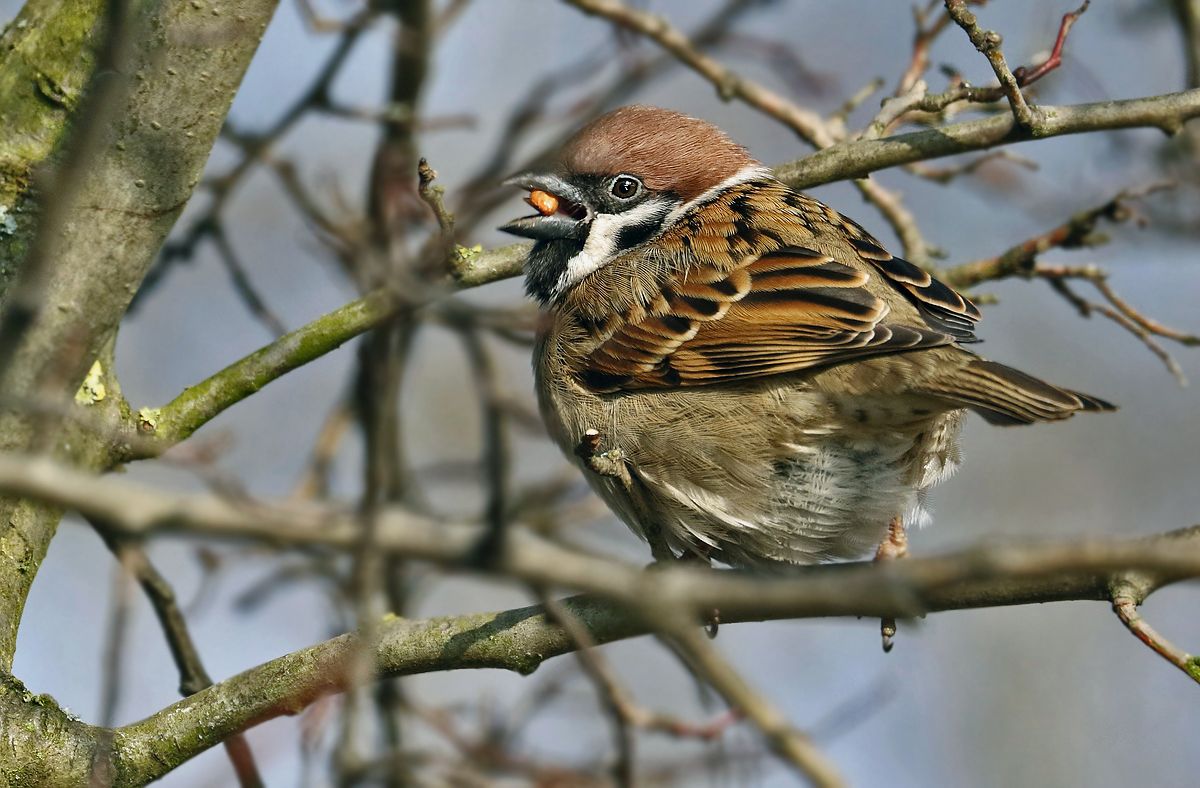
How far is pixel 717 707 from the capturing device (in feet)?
12.9

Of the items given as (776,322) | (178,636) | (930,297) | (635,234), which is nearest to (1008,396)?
(930,297)

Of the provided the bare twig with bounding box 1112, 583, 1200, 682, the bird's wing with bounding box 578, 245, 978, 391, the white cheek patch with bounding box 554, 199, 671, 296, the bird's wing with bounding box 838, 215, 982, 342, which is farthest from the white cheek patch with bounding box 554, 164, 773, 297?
the bare twig with bounding box 1112, 583, 1200, 682

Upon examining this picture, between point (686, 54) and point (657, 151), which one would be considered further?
point (657, 151)

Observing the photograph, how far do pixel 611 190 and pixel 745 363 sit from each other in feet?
3.35

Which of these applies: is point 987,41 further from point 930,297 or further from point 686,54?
point 686,54

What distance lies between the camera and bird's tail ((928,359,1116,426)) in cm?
349

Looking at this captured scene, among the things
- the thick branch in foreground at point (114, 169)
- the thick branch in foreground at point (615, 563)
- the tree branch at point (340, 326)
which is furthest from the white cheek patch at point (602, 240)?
the thick branch in foreground at point (615, 563)

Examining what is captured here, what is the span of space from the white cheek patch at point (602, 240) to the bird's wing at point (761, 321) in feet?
0.96

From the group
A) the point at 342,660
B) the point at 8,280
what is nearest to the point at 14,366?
the point at 8,280

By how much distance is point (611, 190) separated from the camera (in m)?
4.77

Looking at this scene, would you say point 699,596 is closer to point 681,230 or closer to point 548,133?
point 681,230

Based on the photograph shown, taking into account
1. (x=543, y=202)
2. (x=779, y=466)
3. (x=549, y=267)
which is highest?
(x=543, y=202)

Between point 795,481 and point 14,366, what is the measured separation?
2201 mm

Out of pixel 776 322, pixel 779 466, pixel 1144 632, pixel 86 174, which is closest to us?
pixel 1144 632
